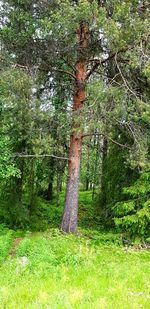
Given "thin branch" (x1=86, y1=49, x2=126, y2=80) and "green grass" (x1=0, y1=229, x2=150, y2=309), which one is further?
"thin branch" (x1=86, y1=49, x2=126, y2=80)

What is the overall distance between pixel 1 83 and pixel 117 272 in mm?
5855

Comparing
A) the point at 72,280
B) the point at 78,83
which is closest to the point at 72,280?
the point at 72,280

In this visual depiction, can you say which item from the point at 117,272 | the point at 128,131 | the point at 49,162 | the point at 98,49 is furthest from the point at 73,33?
the point at 117,272

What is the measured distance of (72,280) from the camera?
18.7 ft

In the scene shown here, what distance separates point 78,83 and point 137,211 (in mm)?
4560

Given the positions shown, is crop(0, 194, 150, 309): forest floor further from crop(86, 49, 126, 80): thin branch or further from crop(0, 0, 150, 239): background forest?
crop(86, 49, 126, 80): thin branch

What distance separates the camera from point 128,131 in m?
11.6

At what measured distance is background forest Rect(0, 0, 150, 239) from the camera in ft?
32.6

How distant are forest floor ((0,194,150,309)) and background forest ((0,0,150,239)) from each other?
3246 millimetres

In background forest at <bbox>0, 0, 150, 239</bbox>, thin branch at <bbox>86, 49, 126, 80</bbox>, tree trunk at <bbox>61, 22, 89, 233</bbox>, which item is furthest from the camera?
tree trunk at <bbox>61, 22, 89, 233</bbox>

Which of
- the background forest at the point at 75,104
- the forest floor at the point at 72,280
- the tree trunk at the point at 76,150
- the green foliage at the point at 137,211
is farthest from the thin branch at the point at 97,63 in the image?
the forest floor at the point at 72,280

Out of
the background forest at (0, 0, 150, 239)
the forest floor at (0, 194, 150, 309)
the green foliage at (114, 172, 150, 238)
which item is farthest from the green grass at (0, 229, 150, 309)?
the background forest at (0, 0, 150, 239)

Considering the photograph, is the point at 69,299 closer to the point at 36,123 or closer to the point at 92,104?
the point at 92,104

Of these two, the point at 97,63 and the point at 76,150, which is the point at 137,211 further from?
the point at 97,63
